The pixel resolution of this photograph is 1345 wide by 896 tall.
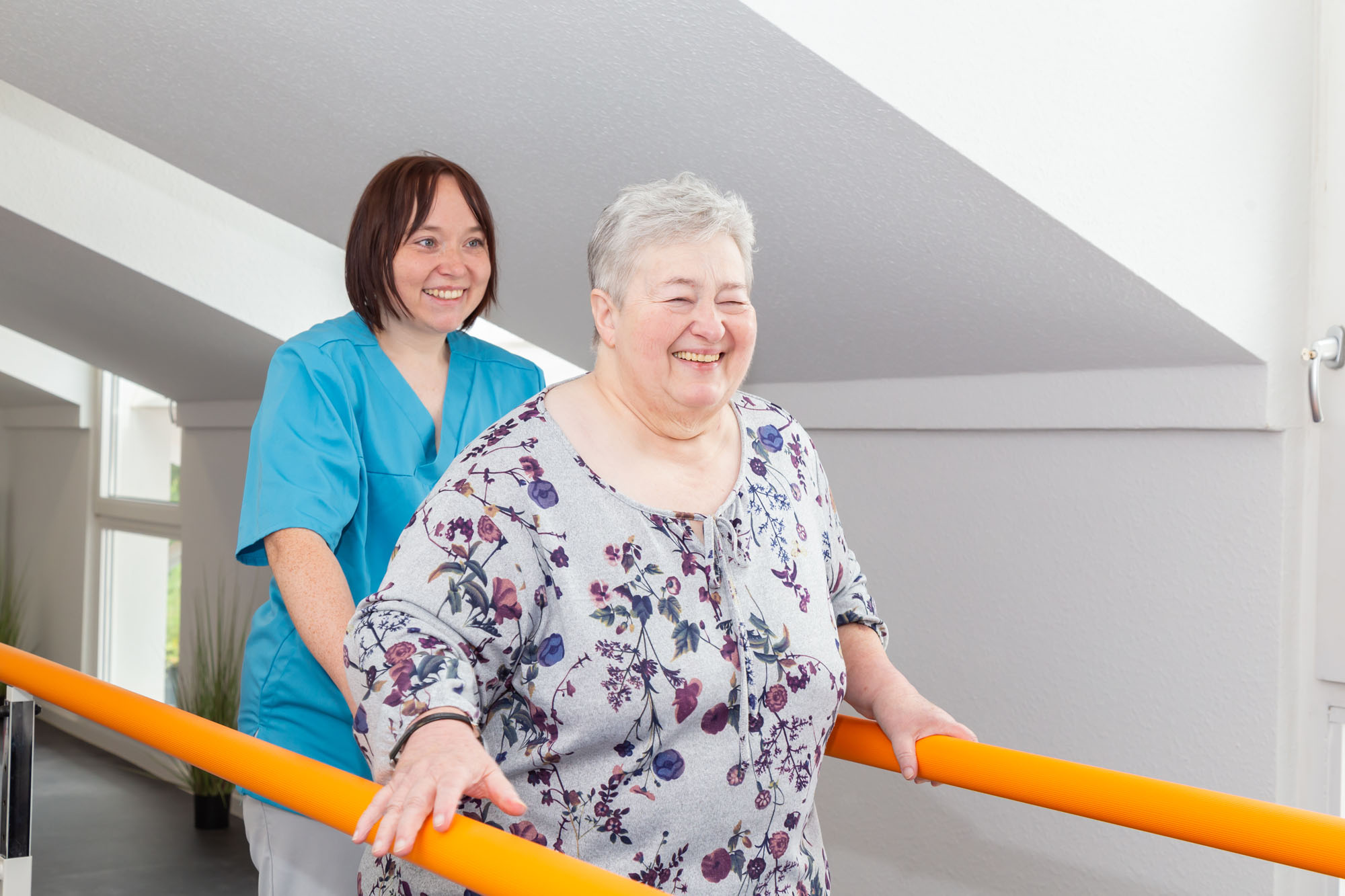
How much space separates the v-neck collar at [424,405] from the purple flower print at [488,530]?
1.45 feet

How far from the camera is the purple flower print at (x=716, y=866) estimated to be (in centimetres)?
118

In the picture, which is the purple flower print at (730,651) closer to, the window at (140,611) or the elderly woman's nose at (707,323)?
the elderly woman's nose at (707,323)

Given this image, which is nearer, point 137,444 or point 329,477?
point 329,477

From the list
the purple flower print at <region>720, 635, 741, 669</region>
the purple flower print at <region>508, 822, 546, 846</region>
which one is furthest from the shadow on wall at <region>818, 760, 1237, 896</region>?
the purple flower print at <region>508, 822, 546, 846</region>

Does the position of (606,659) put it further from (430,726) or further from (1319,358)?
(1319,358)

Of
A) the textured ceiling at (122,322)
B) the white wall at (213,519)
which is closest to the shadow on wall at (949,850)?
the textured ceiling at (122,322)

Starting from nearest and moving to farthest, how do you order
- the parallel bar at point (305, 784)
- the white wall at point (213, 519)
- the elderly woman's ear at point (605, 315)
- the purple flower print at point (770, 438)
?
the parallel bar at point (305, 784) → the elderly woman's ear at point (605, 315) → the purple flower print at point (770, 438) → the white wall at point (213, 519)

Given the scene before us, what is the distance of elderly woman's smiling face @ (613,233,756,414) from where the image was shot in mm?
1189

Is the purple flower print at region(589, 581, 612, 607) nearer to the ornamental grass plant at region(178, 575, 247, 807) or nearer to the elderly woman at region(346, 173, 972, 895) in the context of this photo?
the elderly woman at region(346, 173, 972, 895)

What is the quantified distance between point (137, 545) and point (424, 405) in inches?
191

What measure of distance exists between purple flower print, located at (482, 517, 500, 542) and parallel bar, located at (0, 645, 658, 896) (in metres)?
0.23

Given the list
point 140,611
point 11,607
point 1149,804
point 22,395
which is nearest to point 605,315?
point 1149,804

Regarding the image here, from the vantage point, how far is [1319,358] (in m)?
1.67

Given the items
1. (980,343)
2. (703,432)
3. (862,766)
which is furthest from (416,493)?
(862,766)
